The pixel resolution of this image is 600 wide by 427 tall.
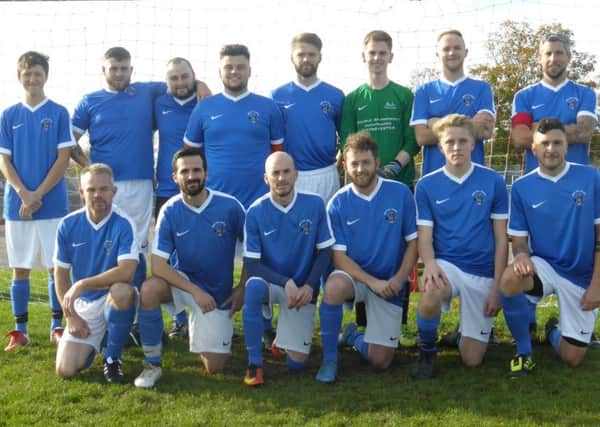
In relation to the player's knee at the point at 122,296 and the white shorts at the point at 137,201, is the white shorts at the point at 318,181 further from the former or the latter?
the player's knee at the point at 122,296

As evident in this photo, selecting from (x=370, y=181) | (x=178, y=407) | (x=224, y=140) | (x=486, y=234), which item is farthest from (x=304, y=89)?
(x=178, y=407)

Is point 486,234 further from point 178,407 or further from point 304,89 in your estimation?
point 178,407

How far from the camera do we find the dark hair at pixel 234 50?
4.55m

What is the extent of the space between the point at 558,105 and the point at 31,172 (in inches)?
154

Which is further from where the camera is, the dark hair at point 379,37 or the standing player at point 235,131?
the dark hair at point 379,37

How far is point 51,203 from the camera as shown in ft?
15.9

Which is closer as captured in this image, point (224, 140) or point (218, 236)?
point (218, 236)

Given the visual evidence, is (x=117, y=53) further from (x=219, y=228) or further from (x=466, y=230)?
(x=466, y=230)

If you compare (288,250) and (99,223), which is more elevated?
(99,223)

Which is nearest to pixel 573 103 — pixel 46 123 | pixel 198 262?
pixel 198 262

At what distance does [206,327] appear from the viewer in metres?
4.08

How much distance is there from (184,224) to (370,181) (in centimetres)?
121

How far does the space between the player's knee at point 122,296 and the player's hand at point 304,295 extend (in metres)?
0.99

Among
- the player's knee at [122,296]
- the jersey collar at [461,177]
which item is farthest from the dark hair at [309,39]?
the player's knee at [122,296]
